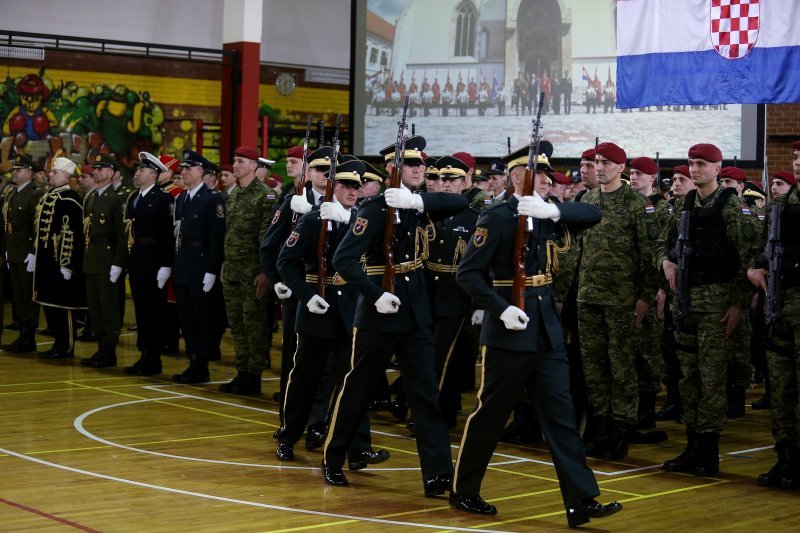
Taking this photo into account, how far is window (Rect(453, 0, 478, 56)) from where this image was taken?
15.1m

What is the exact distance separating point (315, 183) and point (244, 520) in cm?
244

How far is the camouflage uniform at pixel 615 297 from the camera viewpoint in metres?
6.70

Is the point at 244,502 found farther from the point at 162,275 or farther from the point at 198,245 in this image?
the point at 162,275

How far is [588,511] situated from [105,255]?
6.08 m

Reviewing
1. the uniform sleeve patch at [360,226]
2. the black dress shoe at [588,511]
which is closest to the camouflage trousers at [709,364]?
the black dress shoe at [588,511]

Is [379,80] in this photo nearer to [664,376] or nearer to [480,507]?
[664,376]

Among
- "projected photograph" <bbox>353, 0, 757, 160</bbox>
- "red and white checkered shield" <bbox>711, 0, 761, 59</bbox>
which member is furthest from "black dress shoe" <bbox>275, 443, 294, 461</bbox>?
"projected photograph" <bbox>353, 0, 757, 160</bbox>

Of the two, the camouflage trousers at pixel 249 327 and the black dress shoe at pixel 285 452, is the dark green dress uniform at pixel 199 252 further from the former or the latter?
the black dress shoe at pixel 285 452

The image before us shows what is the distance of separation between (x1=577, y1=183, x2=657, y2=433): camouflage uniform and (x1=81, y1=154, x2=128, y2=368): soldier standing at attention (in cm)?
463

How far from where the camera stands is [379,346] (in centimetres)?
567

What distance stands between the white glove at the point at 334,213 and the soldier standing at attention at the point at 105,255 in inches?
163

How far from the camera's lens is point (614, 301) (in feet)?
22.0

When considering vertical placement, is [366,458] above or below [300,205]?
below

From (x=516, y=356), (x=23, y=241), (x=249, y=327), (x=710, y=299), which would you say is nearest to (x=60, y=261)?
(x=23, y=241)
